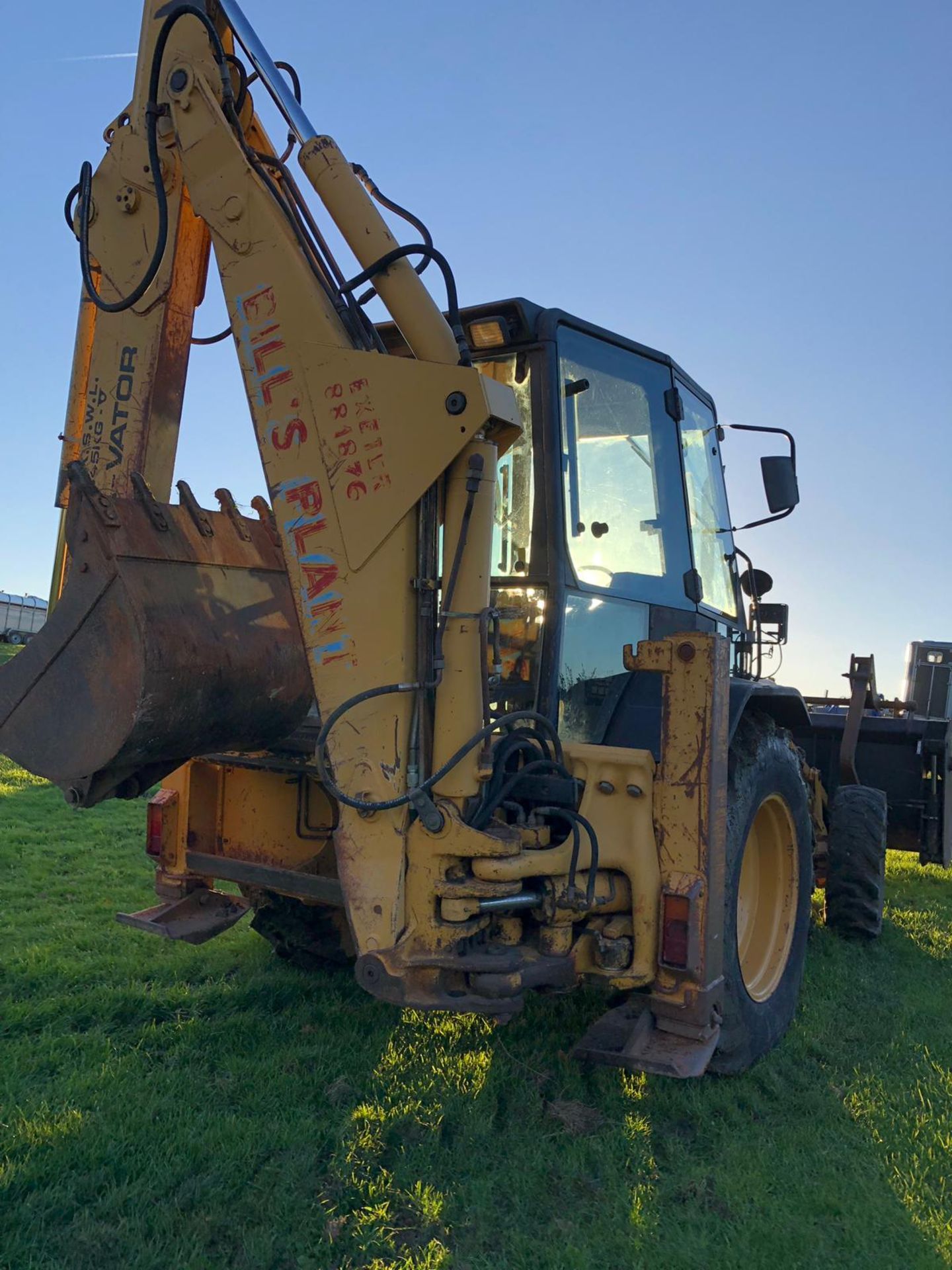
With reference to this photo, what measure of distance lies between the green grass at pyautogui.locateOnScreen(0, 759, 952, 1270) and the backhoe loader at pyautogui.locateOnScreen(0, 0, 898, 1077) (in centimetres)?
33

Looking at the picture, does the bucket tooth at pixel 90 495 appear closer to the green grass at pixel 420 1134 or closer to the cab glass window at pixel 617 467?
the cab glass window at pixel 617 467

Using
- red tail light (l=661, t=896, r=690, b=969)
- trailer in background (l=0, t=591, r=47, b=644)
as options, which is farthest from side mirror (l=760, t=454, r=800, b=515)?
trailer in background (l=0, t=591, r=47, b=644)

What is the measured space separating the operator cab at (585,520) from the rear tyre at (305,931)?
154cm

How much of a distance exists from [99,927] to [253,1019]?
165 centimetres

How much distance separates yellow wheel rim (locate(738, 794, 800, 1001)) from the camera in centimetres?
391

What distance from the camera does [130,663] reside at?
2863 mm

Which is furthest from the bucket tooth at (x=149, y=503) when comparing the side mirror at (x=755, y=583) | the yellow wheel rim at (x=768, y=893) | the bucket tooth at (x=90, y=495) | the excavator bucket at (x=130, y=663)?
the side mirror at (x=755, y=583)

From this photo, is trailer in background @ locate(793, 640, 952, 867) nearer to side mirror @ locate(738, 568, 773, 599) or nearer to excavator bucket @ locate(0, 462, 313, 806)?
side mirror @ locate(738, 568, 773, 599)

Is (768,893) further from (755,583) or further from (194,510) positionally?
(194,510)

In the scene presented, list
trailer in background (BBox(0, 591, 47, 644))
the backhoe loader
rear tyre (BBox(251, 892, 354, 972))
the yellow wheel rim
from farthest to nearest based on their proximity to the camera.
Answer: trailer in background (BBox(0, 591, 47, 644)), rear tyre (BBox(251, 892, 354, 972)), the yellow wheel rim, the backhoe loader

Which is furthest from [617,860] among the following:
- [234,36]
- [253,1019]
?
→ [234,36]

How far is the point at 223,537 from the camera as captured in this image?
11.3 feet

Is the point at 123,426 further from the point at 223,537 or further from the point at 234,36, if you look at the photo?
the point at 234,36

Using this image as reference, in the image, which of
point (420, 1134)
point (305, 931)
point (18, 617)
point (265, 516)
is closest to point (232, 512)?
point (265, 516)
